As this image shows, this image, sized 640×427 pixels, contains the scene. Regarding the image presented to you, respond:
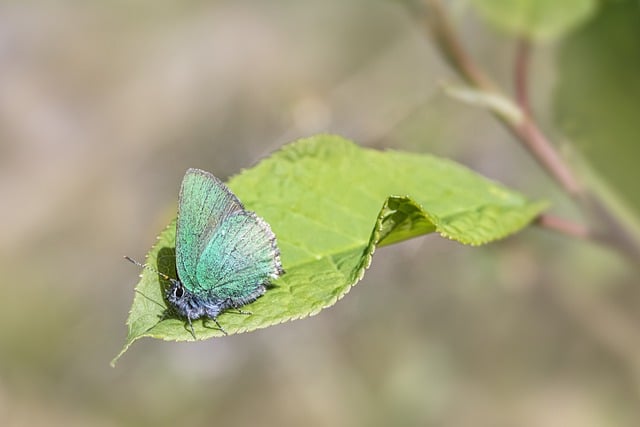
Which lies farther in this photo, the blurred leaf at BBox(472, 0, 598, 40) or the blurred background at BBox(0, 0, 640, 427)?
the blurred background at BBox(0, 0, 640, 427)

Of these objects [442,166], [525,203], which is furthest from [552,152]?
[442,166]

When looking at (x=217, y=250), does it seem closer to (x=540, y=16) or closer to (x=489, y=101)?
(x=489, y=101)


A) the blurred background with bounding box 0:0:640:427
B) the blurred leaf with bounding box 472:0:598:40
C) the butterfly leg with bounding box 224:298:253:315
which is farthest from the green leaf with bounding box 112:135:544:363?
the blurred background with bounding box 0:0:640:427

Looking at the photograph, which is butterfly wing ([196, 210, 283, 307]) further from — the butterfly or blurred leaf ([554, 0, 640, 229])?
blurred leaf ([554, 0, 640, 229])

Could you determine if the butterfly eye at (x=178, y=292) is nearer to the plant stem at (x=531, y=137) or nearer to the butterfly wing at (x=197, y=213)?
the butterfly wing at (x=197, y=213)

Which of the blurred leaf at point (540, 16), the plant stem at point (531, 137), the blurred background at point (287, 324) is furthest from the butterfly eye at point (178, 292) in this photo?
the blurred background at point (287, 324)

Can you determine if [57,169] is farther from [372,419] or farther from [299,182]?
[299,182]

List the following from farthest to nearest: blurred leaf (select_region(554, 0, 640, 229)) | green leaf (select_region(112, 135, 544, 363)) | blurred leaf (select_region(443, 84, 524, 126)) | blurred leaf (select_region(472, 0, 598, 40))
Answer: blurred leaf (select_region(554, 0, 640, 229)) → blurred leaf (select_region(472, 0, 598, 40)) → blurred leaf (select_region(443, 84, 524, 126)) → green leaf (select_region(112, 135, 544, 363))
